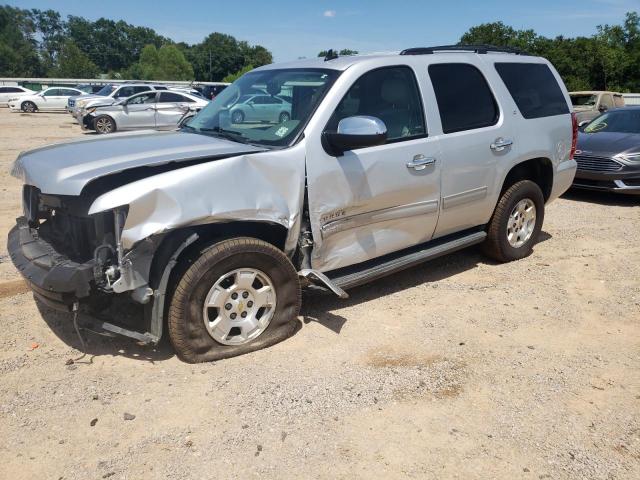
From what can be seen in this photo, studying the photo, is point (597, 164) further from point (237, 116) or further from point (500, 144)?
point (237, 116)

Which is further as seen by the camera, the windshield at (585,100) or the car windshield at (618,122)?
the windshield at (585,100)

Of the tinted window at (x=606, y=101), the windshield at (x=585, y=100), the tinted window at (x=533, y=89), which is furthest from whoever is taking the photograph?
the windshield at (x=585, y=100)

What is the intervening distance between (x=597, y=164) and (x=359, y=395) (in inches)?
287

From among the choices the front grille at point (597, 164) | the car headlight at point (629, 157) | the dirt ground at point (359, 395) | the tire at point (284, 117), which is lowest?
the dirt ground at point (359, 395)

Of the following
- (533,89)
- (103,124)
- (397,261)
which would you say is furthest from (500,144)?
(103,124)

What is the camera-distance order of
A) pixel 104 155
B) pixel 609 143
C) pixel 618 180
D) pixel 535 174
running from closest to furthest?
pixel 104 155
pixel 535 174
pixel 618 180
pixel 609 143

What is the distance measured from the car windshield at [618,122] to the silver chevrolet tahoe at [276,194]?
566 cm

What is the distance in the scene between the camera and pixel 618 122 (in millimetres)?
10062

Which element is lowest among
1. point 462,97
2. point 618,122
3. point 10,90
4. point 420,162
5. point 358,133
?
point 420,162

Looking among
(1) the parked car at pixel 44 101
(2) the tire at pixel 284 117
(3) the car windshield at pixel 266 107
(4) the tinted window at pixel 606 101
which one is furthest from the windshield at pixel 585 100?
(1) the parked car at pixel 44 101

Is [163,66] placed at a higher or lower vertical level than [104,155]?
higher

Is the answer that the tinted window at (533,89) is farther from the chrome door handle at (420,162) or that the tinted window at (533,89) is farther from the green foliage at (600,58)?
the green foliage at (600,58)

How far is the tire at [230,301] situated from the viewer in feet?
11.1

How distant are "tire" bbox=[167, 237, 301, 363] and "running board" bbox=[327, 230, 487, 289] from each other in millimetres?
449
